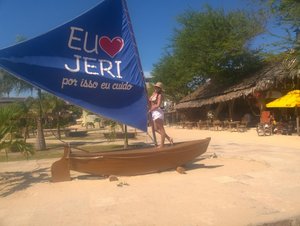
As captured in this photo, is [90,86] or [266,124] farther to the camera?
[266,124]

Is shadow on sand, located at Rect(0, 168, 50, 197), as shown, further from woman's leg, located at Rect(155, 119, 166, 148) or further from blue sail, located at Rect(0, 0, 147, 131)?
woman's leg, located at Rect(155, 119, 166, 148)

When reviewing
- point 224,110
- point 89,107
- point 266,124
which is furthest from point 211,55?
point 89,107

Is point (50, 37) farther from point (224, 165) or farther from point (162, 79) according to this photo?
point (162, 79)

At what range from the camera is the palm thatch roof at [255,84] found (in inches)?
784

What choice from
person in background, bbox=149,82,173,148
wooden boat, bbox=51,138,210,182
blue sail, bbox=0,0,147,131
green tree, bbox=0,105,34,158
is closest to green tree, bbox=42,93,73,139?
green tree, bbox=0,105,34,158

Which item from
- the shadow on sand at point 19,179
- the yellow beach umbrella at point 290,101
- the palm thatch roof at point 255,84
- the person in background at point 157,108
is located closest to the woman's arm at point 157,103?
the person in background at point 157,108

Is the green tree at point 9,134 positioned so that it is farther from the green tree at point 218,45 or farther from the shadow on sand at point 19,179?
the green tree at point 218,45

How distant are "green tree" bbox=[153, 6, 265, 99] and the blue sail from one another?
19230 mm

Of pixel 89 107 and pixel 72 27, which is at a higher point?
pixel 72 27

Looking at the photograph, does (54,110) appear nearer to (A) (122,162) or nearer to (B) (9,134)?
(B) (9,134)

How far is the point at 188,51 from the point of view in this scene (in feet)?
98.1

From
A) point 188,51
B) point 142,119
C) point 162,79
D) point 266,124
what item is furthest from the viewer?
point 162,79

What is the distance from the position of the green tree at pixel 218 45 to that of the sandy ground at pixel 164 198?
1957 cm

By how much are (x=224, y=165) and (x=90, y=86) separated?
152 inches
